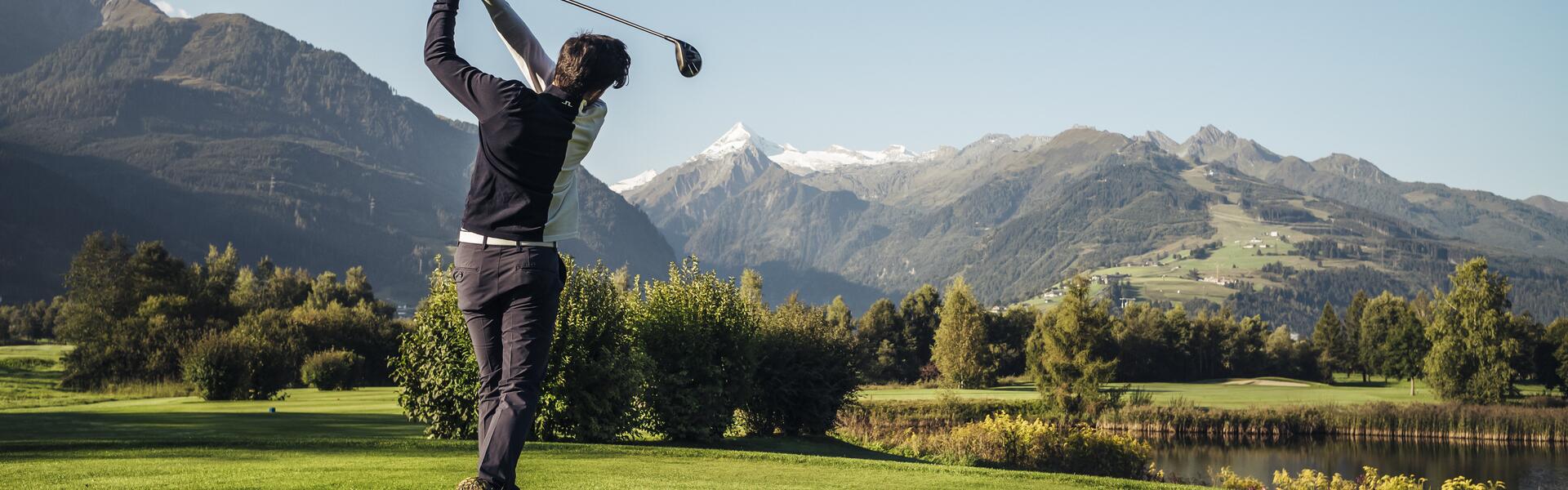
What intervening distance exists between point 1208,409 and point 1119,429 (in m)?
6.65

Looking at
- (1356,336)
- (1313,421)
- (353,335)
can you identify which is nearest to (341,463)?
(353,335)

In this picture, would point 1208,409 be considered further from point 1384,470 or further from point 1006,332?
point 1006,332

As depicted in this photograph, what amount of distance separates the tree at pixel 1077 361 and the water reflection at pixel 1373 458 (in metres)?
3.62

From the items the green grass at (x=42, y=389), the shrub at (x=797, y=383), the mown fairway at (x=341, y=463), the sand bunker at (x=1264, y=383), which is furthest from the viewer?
the sand bunker at (x=1264, y=383)

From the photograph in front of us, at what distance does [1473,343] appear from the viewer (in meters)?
66.9

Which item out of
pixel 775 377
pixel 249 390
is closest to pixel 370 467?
pixel 775 377

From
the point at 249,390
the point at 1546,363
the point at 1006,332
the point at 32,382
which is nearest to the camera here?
the point at 249,390

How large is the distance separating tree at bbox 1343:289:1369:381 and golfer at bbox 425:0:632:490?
370ft

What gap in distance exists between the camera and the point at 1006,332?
106562 mm

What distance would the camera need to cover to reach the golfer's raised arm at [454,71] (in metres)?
5.75

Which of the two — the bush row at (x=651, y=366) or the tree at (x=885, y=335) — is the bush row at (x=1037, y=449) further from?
the tree at (x=885, y=335)

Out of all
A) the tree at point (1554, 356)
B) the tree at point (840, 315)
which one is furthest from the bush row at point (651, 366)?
the tree at point (1554, 356)

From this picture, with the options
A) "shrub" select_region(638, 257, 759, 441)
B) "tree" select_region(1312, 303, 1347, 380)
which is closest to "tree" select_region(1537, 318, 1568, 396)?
"tree" select_region(1312, 303, 1347, 380)

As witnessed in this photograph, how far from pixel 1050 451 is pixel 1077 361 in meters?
27.4
